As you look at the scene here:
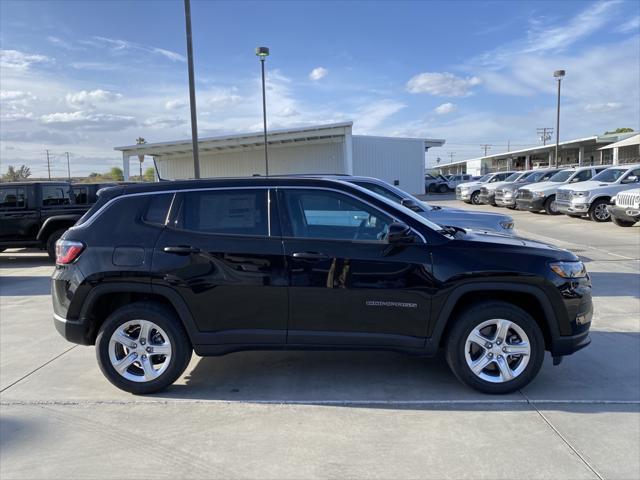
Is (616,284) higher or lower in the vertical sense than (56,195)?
lower

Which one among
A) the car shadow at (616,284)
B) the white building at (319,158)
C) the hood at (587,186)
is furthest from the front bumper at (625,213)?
the white building at (319,158)

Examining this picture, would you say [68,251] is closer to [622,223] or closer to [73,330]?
[73,330]

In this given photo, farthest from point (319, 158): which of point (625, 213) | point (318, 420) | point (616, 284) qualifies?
point (318, 420)

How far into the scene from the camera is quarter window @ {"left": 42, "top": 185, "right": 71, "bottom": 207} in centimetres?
1164

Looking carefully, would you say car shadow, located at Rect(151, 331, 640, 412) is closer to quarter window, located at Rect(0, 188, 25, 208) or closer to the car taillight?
A: the car taillight

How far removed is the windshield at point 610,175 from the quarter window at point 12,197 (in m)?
17.7

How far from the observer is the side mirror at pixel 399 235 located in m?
3.93

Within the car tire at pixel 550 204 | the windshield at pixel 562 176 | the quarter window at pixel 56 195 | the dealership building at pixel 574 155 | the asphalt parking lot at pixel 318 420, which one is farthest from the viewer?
the dealership building at pixel 574 155

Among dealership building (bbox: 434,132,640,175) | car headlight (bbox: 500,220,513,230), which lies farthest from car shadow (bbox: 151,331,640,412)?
dealership building (bbox: 434,132,640,175)

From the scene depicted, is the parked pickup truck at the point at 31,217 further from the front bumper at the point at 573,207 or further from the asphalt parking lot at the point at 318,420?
the front bumper at the point at 573,207

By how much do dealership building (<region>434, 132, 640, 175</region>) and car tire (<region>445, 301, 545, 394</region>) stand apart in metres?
46.5

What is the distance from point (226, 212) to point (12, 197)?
9530 millimetres

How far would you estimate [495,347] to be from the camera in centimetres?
405

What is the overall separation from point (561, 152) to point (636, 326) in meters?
71.2
